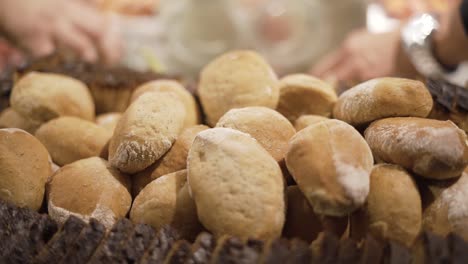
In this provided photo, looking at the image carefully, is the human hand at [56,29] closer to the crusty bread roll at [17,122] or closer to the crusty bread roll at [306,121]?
the crusty bread roll at [17,122]

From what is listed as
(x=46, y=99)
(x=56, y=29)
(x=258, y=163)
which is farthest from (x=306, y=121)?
(x=56, y=29)

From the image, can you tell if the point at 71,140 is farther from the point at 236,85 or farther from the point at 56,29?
the point at 56,29

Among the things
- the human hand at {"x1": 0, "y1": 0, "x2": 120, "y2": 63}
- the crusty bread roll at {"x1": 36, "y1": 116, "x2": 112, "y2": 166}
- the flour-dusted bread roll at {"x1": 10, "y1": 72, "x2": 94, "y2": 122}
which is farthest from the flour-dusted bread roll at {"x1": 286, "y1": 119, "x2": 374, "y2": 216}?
the human hand at {"x1": 0, "y1": 0, "x2": 120, "y2": 63}

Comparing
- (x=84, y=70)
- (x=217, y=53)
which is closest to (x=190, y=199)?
(x=84, y=70)

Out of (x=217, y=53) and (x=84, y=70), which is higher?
(x=84, y=70)

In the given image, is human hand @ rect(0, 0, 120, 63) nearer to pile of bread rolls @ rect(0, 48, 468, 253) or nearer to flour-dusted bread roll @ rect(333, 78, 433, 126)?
pile of bread rolls @ rect(0, 48, 468, 253)

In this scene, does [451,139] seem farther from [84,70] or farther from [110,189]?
[84,70]

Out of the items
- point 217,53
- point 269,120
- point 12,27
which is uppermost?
point 269,120

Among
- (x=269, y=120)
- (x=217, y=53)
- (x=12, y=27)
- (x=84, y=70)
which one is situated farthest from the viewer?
(x=217, y=53)
